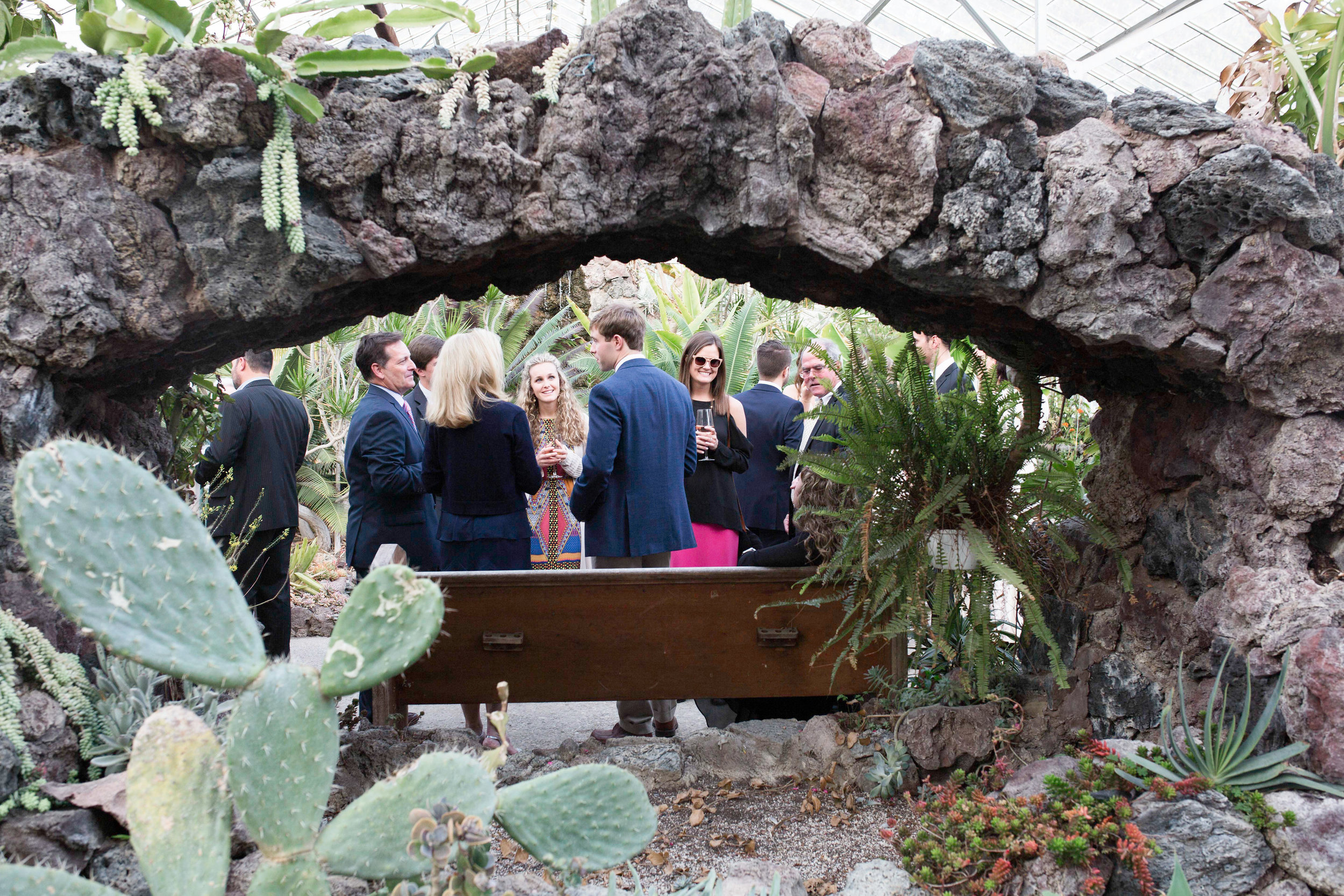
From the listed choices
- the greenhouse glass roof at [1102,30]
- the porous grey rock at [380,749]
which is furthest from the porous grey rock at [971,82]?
the greenhouse glass roof at [1102,30]

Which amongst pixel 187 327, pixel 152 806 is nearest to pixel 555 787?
pixel 152 806

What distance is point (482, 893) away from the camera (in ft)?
5.72

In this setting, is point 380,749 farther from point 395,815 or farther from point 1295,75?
point 1295,75

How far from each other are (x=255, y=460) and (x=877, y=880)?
3519 mm

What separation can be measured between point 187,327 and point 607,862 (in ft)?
7.59

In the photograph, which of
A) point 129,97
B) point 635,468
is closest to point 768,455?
point 635,468

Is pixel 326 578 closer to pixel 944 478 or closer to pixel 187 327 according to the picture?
pixel 187 327

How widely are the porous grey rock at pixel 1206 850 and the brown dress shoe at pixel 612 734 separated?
2.37m

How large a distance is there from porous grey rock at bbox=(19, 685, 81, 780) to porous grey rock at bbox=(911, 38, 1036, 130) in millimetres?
3511

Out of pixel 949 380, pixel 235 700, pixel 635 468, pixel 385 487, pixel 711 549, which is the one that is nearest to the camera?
pixel 235 700

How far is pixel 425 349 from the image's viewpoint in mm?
5457

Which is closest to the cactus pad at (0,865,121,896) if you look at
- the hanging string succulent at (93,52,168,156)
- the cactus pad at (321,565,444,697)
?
the cactus pad at (321,565,444,697)

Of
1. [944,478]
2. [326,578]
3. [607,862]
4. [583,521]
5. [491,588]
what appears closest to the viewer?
Result: [607,862]

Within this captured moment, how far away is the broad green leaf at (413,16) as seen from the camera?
289cm
